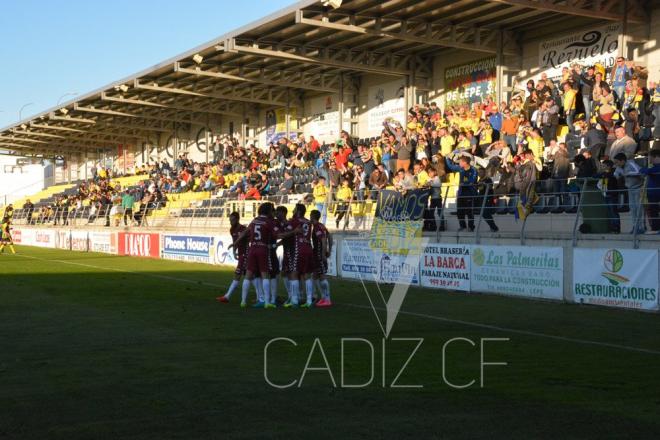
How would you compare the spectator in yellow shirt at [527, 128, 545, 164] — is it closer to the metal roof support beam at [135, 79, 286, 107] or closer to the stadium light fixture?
the stadium light fixture

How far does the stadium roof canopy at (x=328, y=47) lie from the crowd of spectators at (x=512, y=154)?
7.67 feet

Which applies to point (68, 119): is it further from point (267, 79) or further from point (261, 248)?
point (261, 248)

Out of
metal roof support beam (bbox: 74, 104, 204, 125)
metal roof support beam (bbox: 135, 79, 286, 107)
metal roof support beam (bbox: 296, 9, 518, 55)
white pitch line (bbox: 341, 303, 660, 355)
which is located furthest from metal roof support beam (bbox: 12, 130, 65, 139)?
white pitch line (bbox: 341, 303, 660, 355)

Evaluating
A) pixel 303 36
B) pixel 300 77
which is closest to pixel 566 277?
pixel 303 36

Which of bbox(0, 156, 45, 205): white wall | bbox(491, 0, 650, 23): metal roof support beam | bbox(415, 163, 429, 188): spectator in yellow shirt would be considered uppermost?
bbox(491, 0, 650, 23): metal roof support beam

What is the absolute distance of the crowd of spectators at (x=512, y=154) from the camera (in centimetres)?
1856

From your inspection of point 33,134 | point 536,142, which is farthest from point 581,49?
point 33,134

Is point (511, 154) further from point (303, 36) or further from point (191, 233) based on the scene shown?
point (191, 233)

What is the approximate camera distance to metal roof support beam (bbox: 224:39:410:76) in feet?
109

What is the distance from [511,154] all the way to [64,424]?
1871cm

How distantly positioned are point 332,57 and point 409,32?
16.7ft

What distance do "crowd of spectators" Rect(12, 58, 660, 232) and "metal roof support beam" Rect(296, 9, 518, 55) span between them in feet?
8.00

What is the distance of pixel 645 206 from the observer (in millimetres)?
→ 16312
